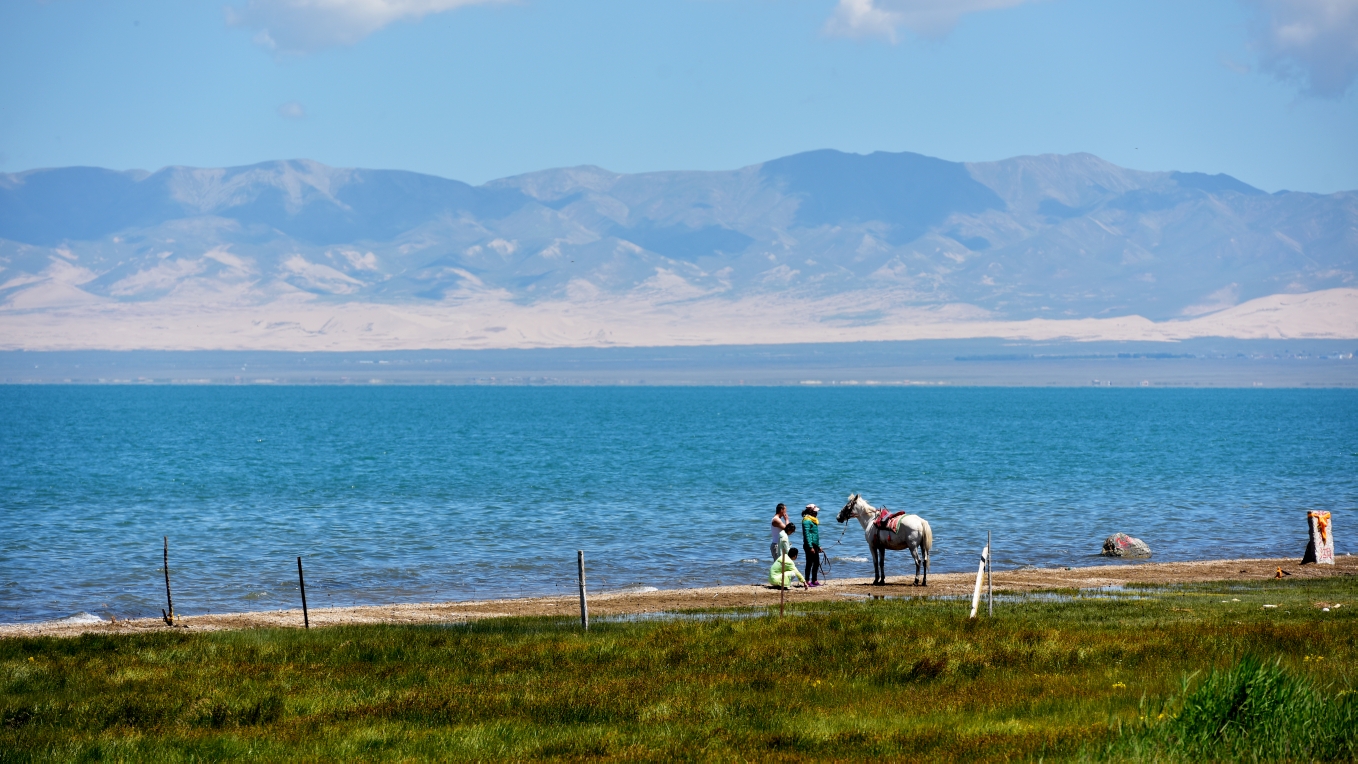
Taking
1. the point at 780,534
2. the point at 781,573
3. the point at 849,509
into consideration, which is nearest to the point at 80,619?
the point at 781,573

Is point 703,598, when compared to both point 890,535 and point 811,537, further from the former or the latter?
point 890,535

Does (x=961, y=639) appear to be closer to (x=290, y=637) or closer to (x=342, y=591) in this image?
(x=290, y=637)

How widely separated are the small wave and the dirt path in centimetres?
38

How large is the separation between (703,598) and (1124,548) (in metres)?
18.0

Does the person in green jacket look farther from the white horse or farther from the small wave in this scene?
the small wave

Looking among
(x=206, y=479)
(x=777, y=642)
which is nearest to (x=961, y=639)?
(x=777, y=642)

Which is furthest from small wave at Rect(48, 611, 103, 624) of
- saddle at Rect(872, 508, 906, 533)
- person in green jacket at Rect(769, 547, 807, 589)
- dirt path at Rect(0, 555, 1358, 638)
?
saddle at Rect(872, 508, 906, 533)

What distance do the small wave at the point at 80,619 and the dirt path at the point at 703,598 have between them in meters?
0.38

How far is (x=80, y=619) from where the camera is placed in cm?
3019

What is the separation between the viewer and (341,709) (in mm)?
16422

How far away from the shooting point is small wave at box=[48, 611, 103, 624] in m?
29.7

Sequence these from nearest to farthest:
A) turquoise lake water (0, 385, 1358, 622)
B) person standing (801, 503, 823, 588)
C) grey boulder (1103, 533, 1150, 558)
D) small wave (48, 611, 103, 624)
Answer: small wave (48, 611, 103, 624) < person standing (801, 503, 823, 588) < turquoise lake water (0, 385, 1358, 622) < grey boulder (1103, 533, 1150, 558)

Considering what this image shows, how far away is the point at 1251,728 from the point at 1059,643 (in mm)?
7210

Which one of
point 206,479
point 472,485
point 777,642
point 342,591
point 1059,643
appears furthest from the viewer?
point 206,479
